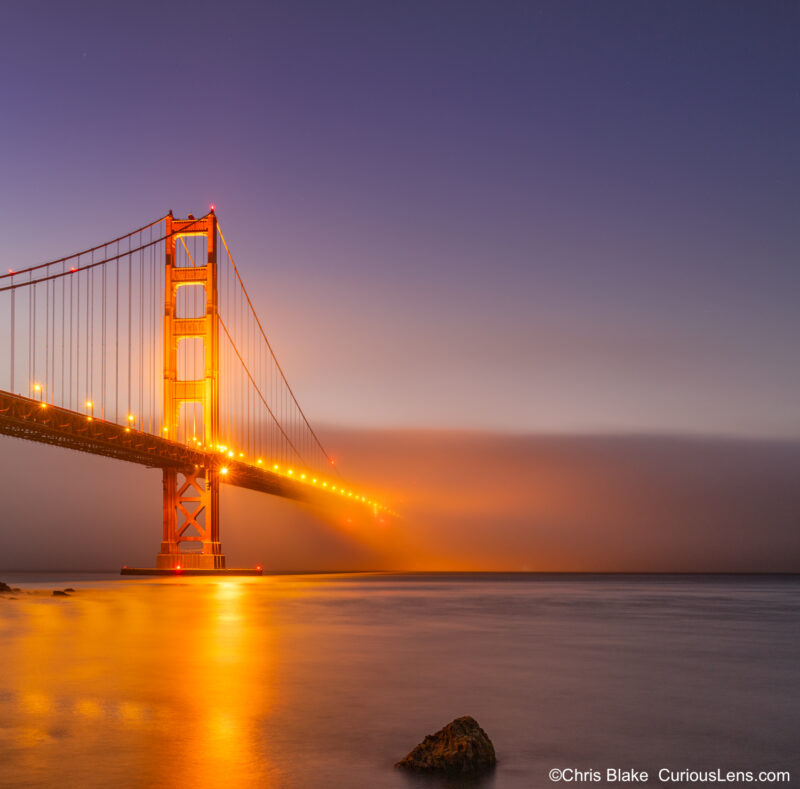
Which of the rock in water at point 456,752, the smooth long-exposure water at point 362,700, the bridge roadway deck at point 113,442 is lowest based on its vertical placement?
the smooth long-exposure water at point 362,700

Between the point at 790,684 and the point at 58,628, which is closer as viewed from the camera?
the point at 790,684

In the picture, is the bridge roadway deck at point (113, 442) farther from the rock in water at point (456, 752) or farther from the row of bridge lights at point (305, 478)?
the rock in water at point (456, 752)

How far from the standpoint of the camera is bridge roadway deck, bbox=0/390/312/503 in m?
38.6

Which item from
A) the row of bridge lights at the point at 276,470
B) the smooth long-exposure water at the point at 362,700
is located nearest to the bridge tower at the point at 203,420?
the row of bridge lights at the point at 276,470

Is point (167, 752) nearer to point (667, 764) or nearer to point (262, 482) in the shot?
point (667, 764)

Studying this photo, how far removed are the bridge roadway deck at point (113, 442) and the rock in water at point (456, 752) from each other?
3369cm

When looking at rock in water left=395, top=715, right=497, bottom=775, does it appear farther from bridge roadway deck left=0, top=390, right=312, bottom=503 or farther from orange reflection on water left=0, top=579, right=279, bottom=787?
bridge roadway deck left=0, top=390, right=312, bottom=503

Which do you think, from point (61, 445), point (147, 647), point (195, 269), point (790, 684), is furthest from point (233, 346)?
point (790, 684)

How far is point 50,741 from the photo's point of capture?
735 centimetres

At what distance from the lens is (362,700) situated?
32.3 ft

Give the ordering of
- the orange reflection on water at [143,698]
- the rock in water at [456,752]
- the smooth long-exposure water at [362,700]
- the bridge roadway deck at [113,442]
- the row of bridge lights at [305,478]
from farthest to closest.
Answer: the row of bridge lights at [305,478] < the bridge roadway deck at [113,442] < the smooth long-exposure water at [362,700] < the orange reflection on water at [143,698] < the rock in water at [456,752]

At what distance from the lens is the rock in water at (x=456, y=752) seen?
6.52 meters

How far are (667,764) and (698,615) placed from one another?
831 inches

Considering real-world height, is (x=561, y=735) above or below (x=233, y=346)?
below
